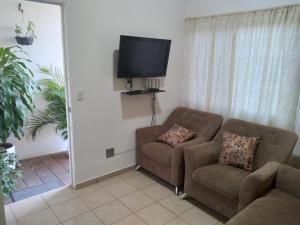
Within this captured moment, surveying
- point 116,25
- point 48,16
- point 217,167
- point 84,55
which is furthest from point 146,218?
point 48,16

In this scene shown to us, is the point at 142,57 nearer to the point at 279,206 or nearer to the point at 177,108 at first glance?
the point at 177,108

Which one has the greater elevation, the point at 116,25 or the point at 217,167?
the point at 116,25

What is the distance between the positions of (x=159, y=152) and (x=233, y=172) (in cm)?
92

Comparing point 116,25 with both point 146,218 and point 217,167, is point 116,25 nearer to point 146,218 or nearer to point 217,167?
point 217,167

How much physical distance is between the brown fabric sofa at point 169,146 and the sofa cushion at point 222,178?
31 cm

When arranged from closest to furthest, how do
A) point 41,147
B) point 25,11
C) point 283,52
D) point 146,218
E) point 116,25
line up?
point 146,218 → point 283,52 → point 116,25 → point 25,11 → point 41,147

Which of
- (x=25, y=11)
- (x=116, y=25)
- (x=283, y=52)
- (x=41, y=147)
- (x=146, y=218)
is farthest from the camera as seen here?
(x=41, y=147)

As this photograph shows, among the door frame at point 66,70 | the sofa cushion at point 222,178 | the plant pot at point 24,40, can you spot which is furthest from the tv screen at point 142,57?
the plant pot at point 24,40

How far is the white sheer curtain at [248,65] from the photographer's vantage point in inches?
100

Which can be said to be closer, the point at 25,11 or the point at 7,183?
the point at 7,183

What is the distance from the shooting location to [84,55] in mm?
2688

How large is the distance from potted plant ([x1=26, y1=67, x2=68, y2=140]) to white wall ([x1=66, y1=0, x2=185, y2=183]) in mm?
942

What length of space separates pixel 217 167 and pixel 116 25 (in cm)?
198

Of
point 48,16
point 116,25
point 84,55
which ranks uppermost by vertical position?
point 48,16
